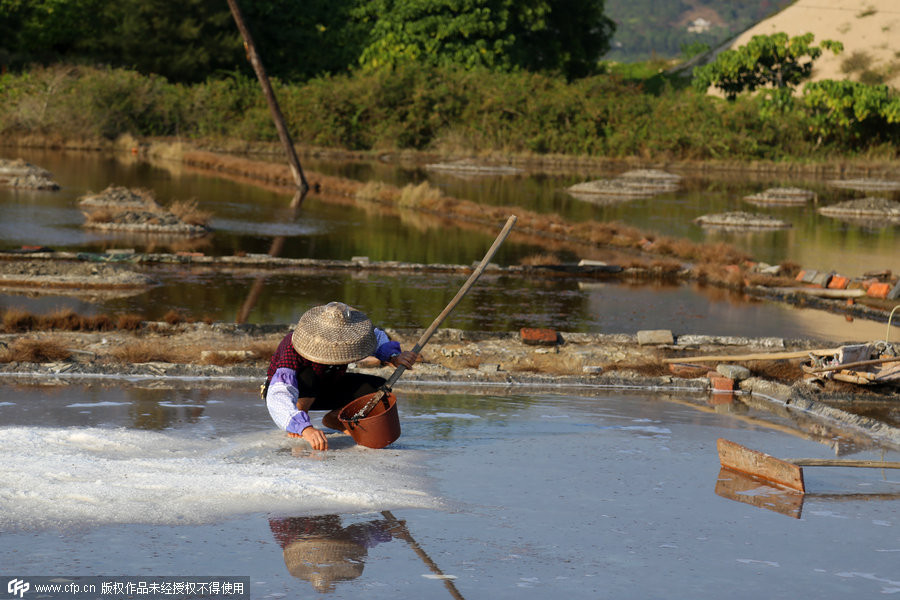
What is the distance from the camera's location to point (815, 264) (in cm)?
2047

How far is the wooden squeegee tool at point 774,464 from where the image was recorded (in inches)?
284

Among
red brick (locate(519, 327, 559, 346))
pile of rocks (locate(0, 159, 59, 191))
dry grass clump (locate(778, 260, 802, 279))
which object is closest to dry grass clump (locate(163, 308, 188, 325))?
red brick (locate(519, 327, 559, 346))

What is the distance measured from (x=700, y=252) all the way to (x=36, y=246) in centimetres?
1037

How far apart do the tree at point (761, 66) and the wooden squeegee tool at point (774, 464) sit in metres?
45.9

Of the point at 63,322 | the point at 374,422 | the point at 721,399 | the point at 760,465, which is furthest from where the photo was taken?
the point at 63,322

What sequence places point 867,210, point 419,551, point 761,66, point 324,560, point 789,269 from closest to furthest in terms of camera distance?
1. point 324,560
2. point 419,551
3. point 789,269
4. point 867,210
5. point 761,66

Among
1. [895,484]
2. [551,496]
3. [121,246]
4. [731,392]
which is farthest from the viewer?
[121,246]

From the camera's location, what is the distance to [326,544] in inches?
238

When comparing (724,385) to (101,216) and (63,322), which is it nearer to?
(63,322)

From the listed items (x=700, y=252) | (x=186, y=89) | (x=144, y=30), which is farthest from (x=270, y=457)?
(x=144, y=30)

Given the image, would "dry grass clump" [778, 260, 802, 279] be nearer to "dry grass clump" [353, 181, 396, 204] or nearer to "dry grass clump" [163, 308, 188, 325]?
"dry grass clump" [163, 308, 188, 325]

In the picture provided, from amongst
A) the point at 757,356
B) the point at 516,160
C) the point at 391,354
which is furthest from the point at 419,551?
the point at 516,160

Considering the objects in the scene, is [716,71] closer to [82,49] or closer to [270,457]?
→ [82,49]

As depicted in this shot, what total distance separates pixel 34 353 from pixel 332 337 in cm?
428
